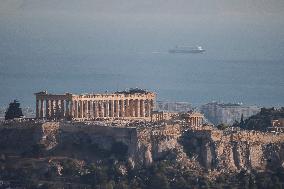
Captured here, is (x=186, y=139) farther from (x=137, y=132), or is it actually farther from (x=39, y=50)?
(x=39, y=50)

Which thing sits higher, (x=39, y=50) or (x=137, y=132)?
(x=39, y=50)

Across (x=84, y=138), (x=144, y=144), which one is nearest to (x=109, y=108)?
(x=84, y=138)

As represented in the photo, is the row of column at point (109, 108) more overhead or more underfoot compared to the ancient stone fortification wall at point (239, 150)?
more overhead

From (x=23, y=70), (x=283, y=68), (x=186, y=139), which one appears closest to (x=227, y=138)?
(x=186, y=139)

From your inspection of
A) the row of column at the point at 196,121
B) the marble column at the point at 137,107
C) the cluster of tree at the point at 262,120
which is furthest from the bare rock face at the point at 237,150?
the marble column at the point at 137,107

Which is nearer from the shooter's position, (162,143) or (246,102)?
(162,143)

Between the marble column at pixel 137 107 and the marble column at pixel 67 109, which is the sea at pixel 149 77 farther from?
the marble column at pixel 67 109

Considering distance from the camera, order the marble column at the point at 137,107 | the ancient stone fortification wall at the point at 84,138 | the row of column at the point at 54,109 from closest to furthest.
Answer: the ancient stone fortification wall at the point at 84,138 < the row of column at the point at 54,109 < the marble column at the point at 137,107

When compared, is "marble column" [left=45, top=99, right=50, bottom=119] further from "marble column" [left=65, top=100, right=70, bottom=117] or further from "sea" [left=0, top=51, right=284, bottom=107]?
"sea" [left=0, top=51, right=284, bottom=107]
